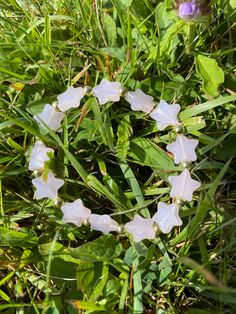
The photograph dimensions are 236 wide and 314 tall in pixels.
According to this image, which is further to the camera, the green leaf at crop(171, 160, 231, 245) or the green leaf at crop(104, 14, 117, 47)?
the green leaf at crop(104, 14, 117, 47)

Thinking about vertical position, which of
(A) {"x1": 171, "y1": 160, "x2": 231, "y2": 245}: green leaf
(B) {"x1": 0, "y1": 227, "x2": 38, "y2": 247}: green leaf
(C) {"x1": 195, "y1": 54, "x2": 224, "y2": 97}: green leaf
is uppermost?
(C) {"x1": 195, "y1": 54, "x2": 224, "y2": 97}: green leaf

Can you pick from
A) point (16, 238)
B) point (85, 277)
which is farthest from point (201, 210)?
point (16, 238)

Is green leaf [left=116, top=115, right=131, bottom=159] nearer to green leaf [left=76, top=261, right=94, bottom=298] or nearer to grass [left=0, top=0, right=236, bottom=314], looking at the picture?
grass [left=0, top=0, right=236, bottom=314]

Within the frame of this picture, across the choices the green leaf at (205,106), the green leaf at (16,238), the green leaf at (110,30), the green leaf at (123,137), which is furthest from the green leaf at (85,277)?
the green leaf at (110,30)

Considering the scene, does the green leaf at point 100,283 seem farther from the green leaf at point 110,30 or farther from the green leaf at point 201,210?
the green leaf at point 110,30

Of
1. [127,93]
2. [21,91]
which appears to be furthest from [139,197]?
[21,91]

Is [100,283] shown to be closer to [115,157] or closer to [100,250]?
[100,250]

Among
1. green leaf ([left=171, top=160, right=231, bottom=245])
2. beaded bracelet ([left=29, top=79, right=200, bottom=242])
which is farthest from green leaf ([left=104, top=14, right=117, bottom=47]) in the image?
green leaf ([left=171, top=160, right=231, bottom=245])
